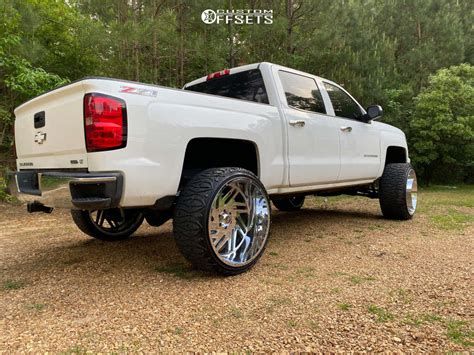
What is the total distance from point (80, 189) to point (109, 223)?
1.72m

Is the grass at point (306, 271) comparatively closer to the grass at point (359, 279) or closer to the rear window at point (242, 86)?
the grass at point (359, 279)

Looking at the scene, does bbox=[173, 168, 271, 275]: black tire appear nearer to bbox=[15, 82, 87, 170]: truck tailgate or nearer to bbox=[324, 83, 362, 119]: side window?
bbox=[15, 82, 87, 170]: truck tailgate

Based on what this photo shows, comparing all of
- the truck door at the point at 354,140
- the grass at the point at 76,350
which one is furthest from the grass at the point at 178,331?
the truck door at the point at 354,140

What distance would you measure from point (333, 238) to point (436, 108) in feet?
28.2

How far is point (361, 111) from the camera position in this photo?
464cm

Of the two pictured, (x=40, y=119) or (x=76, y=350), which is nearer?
(x=76, y=350)

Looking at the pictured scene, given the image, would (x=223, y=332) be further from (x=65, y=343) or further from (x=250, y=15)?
(x=250, y=15)

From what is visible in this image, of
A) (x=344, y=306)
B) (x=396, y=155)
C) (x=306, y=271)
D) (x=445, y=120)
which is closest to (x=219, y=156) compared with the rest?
(x=306, y=271)

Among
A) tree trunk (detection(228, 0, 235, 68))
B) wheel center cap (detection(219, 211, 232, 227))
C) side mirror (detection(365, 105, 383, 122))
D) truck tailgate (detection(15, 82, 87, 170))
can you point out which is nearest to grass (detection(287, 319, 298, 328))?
wheel center cap (detection(219, 211, 232, 227))

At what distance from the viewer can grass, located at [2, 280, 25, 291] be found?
2504 mm
